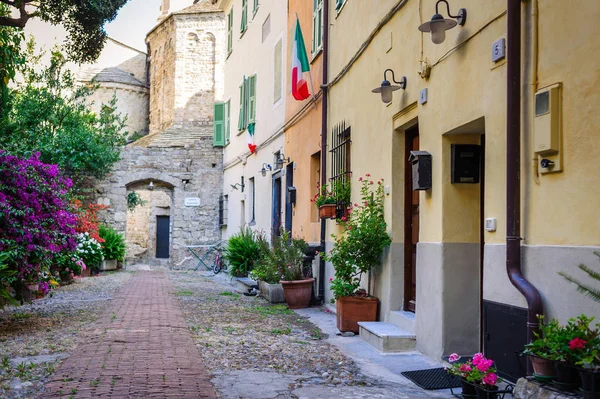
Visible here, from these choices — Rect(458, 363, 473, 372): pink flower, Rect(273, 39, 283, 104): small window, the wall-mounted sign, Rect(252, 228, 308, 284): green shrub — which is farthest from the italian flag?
the wall-mounted sign

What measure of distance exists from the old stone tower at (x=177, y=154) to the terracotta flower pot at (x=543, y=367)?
17943 mm

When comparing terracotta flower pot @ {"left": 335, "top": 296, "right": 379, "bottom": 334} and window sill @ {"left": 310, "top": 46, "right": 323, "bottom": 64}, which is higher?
window sill @ {"left": 310, "top": 46, "right": 323, "bottom": 64}

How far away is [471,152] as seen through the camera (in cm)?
581

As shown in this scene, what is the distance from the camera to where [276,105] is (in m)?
14.2

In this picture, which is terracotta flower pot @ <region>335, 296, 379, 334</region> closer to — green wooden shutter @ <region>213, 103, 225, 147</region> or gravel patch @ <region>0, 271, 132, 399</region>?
gravel patch @ <region>0, 271, 132, 399</region>

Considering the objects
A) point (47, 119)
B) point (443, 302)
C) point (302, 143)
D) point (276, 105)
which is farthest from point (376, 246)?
point (47, 119)

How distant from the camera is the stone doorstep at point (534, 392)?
10.5 ft

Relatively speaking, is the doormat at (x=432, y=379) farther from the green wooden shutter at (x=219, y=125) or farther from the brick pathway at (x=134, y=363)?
the green wooden shutter at (x=219, y=125)

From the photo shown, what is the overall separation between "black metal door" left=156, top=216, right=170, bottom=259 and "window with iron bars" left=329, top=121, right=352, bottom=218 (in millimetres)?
22249

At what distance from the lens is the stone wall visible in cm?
2030

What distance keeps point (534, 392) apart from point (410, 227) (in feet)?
12.8

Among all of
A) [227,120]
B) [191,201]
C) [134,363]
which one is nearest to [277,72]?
[227,120]

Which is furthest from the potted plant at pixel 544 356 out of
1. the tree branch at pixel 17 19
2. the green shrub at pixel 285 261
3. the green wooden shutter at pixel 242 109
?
the green wooden shutter at pixel 242 109

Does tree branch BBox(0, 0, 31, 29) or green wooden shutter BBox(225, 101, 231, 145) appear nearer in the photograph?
tree branch BBox(0, 0, 31, 29)
